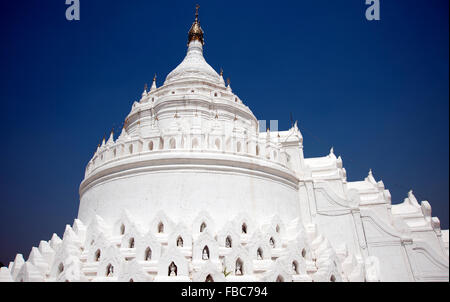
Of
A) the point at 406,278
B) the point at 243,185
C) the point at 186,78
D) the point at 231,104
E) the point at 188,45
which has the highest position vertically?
the point at 188,45

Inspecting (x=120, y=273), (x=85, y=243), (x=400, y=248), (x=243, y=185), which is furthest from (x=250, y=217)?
(x=400, y=248)

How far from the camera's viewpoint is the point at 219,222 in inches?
597

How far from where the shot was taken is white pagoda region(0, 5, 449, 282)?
1314 cm

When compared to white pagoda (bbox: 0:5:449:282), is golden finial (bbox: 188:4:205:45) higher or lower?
higher

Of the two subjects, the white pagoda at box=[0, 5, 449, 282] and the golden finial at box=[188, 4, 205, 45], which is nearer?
the white pagoda at box=[0, 5, 449, 282]

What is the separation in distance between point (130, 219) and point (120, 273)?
116 inches

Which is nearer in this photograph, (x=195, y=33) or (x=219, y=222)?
(x=219, y=222)

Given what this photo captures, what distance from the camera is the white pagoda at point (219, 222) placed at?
13141 millimetres

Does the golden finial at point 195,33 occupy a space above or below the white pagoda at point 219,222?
above

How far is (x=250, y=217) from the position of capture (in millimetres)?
15305

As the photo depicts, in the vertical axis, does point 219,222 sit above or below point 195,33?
below

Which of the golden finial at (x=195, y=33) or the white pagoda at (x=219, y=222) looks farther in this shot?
the golden finial at (x=195, y=33)
